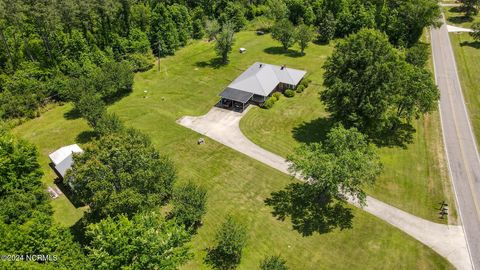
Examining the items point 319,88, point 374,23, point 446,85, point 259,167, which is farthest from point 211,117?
point 374,23

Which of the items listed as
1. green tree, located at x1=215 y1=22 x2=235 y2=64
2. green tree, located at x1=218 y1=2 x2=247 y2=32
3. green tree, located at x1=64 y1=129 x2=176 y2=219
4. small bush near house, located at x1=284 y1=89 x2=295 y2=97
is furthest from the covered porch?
green tree, located at x1=218 y1=2 x2=247 y2=32

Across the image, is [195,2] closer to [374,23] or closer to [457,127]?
[374,23]

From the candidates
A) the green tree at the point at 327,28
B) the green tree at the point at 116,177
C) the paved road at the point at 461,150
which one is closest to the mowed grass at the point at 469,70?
the paved road at the point at 461,150

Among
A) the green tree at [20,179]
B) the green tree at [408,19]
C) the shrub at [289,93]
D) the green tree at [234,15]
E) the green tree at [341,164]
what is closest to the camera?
the green tree at [20,179]

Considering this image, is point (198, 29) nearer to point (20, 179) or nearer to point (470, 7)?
point (20, 179)

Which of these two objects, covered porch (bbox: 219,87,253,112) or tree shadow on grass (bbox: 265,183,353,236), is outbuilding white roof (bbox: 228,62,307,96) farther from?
tree shadow on grass (bbox: 265,183,353,236)

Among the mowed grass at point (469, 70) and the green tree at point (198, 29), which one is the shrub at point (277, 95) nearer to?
the mowed grass at point (469, 70)

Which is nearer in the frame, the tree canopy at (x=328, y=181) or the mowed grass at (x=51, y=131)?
the tree canopy at (x=328, y=181)

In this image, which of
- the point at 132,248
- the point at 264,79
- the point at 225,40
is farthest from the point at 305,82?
the point at 132,248
